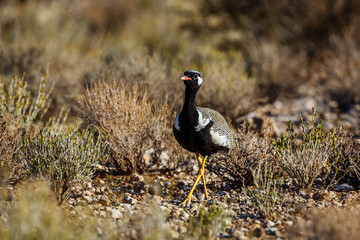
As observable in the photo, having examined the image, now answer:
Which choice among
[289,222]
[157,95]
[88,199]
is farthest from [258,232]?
[157,95]

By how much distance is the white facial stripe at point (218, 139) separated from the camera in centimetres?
387

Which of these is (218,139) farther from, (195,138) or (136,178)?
(136,178)

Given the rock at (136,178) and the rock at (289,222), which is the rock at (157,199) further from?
the rock at (289,222)

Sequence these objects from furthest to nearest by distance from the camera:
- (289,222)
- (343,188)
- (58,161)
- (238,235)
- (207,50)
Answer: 1. (207,50)
2. (343,188)
3. (58,161)
4. (289,222)
5. (238,235)

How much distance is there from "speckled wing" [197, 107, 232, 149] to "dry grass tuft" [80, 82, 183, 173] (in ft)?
2.40

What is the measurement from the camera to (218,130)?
395cm

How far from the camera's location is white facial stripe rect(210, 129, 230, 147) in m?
3.87

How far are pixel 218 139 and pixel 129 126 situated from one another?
3.59 ft

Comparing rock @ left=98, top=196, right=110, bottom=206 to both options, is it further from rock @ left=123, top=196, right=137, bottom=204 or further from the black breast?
the black breast

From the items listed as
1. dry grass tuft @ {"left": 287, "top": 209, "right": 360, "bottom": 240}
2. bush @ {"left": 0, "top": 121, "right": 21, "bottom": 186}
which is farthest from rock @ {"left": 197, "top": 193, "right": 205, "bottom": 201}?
Answer: bush @ {"left": 0, "top": 121, "right": 21, "bottom": 186}

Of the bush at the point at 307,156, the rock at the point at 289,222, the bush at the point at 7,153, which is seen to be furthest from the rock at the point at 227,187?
the bush at the point at 7,153

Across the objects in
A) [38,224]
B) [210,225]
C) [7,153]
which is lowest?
[38,224]

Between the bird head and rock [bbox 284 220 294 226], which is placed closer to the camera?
rock [bbox 284 220 294 226]

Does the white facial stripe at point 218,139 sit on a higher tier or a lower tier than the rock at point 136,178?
higher
